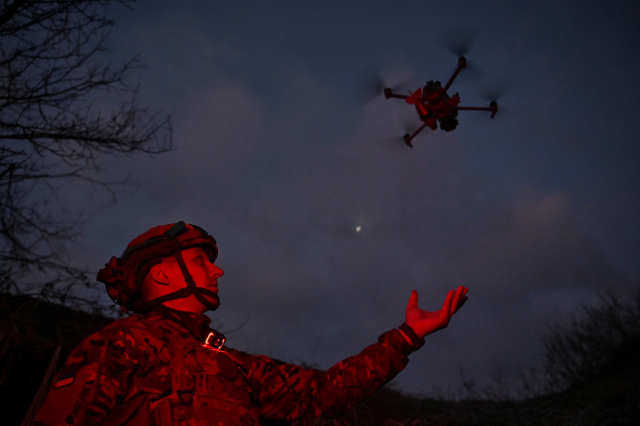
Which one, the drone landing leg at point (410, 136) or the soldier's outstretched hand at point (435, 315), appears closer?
the soldier's outstretched hand at point (435, 315)

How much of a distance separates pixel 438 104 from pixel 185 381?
6.83 meters

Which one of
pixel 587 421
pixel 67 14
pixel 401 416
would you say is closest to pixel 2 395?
pixel 67 14

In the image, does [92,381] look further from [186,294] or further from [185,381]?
[186,294]

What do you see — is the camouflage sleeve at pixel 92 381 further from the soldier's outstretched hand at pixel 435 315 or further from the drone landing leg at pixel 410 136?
the drone landing leg at pixel 410 136

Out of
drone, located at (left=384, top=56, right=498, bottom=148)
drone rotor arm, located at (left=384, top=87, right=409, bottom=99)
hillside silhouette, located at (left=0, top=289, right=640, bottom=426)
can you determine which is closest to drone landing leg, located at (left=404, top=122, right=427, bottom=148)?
drone, located at (left=384, top=56, right=498, bottom=148)

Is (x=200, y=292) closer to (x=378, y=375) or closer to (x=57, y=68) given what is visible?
(x=378, y=375)

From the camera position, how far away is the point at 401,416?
874cm

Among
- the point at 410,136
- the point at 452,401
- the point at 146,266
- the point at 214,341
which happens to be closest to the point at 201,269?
the point at 146,266

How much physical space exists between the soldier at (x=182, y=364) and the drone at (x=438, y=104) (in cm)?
586

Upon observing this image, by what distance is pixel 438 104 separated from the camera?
7.43 meters

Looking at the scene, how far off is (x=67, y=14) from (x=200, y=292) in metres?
5.05

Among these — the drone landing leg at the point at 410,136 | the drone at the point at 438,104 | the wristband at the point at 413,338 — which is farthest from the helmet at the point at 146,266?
the drone landing leg at the point at 410,136

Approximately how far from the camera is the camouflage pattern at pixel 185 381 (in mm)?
1767

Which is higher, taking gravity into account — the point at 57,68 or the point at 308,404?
the point at 57,68
